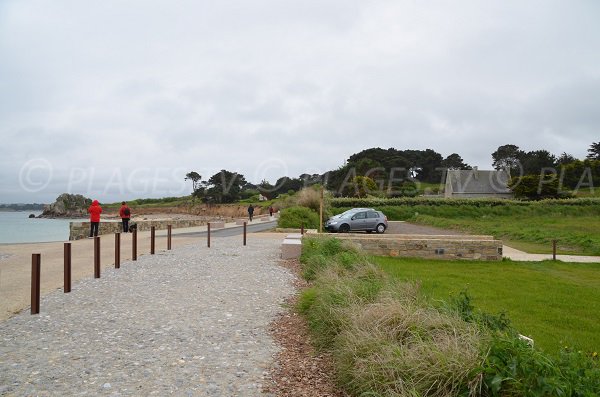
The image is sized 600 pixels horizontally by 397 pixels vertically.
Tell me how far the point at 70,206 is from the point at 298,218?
7075 centimetres

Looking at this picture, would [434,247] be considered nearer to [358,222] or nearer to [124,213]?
[358,222]

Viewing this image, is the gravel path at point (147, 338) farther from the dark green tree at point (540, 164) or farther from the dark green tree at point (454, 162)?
the dark green tree at point (454, 162)

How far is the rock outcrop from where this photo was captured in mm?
81713

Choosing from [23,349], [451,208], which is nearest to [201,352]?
[23,349]

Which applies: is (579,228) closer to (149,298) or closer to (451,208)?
(451,208)

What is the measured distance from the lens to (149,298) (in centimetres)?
776

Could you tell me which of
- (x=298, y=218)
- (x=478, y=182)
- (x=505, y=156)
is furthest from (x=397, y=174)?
(x=298, y=218)

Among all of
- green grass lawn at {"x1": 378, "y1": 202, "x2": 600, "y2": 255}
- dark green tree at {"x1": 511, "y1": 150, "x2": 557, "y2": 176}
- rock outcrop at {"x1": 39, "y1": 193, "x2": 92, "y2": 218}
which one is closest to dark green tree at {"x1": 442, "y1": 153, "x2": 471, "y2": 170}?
dark green tree at {"x1": 511, "y1": 150, "x2": 557, "y2": 176}

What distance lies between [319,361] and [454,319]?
58.0 inches

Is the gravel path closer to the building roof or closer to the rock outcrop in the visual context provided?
the building roof

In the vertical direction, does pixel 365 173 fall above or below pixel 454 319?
above

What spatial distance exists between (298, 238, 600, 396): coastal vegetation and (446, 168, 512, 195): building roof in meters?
59.1

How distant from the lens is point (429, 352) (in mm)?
3637

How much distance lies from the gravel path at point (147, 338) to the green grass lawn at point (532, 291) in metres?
2.70
